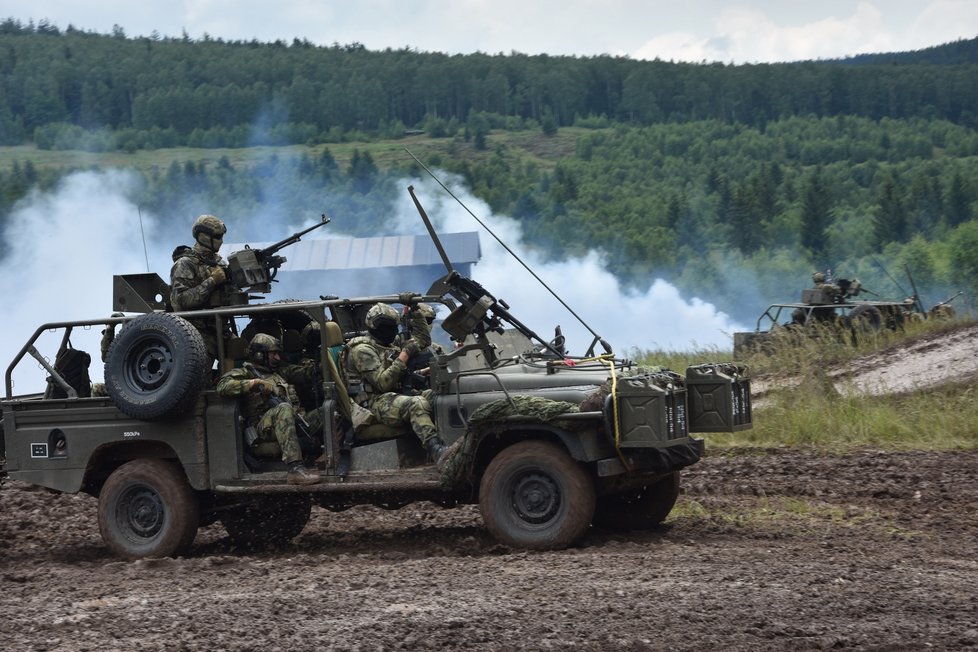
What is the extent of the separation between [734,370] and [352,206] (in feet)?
151

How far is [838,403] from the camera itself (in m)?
17.0

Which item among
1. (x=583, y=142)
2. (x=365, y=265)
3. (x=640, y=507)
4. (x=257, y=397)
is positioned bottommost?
(x=640, y=507)

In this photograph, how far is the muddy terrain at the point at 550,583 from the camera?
7.10 m

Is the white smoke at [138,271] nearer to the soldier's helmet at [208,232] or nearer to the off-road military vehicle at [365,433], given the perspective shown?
the soldier's helmet at [208,232]

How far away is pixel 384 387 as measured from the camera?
33.8ft

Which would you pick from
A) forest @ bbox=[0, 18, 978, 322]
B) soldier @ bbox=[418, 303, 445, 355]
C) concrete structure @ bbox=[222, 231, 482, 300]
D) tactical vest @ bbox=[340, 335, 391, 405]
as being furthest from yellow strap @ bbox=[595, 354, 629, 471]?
forest @ bbox=[0, 18, 978, 322]

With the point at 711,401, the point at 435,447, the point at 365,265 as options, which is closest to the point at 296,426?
the point at 435,447

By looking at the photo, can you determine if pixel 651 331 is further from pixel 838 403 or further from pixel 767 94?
pixel 767 94

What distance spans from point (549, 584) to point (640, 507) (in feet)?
8.48

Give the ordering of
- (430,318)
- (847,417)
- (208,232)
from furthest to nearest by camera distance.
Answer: (847,417) < (208,232) < (430,318)

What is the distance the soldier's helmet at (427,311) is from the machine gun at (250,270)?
41.6 inches

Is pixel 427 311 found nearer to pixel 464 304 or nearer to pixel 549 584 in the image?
pixel 464 304

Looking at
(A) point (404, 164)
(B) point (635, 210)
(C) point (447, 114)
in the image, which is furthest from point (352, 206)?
(C) point (447, 114)

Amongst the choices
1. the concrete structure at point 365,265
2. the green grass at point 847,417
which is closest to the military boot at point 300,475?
the green grass at point 847,417
